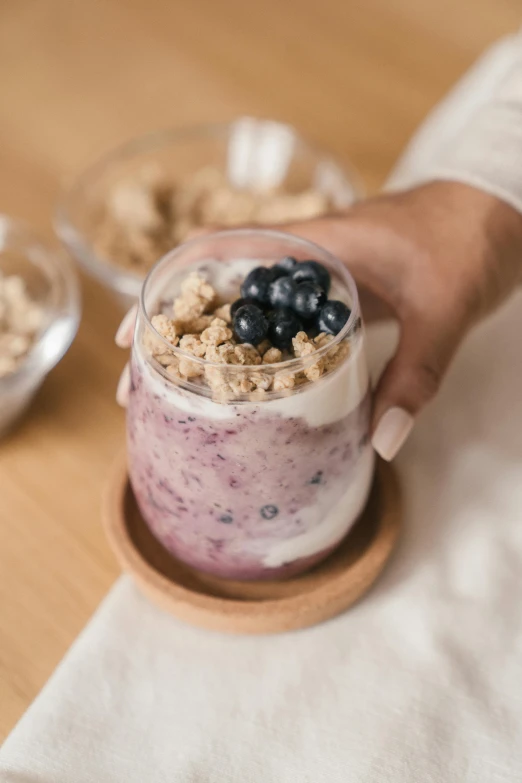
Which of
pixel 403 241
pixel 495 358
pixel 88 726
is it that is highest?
pixel 403 241

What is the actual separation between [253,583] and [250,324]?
23 cm

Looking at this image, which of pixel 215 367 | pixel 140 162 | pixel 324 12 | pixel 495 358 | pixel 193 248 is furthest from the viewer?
pixel 324 12

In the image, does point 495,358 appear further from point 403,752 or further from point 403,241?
point 403,752

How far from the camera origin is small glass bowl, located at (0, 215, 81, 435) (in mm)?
701

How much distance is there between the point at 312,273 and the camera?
556 mm

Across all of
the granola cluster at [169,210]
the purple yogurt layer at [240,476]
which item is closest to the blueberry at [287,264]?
the purple yogurt layer at [240,476]

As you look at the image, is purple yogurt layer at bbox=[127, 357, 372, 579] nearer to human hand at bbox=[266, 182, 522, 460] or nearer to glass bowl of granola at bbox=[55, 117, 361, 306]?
human hand at bbox=[266, 182, 522, 460]

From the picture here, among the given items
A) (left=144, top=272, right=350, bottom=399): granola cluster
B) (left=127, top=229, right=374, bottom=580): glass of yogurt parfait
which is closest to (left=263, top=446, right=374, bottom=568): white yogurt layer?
(left=127, top=229, right=374, bottom=580): glass of yogurt parfait

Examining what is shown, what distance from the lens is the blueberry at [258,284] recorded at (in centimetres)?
54

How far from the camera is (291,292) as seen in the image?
533 mm

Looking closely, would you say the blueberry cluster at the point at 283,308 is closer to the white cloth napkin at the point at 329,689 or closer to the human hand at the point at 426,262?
the human hand at the point at 426,262

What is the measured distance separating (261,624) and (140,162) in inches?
24.9

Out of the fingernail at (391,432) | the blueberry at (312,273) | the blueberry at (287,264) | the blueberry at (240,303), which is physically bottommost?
the fingernail at (391,432)

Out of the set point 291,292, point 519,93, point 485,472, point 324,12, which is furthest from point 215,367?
point 324,12
